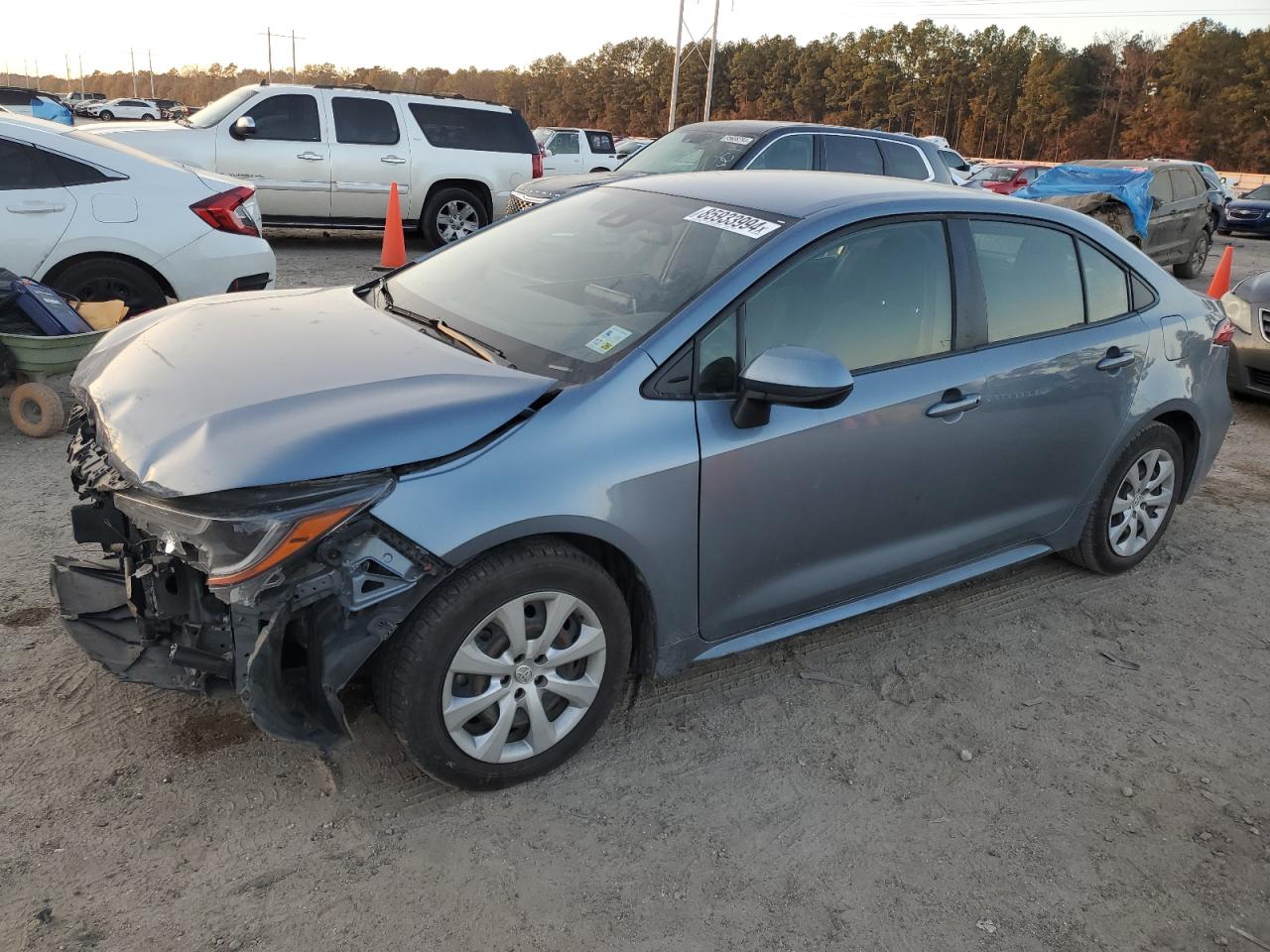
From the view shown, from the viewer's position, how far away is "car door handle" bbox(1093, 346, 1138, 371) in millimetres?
3914

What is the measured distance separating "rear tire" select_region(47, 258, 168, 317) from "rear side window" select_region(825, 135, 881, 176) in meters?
6.25

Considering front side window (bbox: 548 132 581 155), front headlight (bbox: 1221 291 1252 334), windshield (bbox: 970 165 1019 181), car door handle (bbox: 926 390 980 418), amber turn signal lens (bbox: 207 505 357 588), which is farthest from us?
windshield (bbox: 970 165 1019 181)

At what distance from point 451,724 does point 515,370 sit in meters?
1.01

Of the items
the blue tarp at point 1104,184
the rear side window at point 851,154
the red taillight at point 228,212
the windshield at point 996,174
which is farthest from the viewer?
the windshield at point 996,174

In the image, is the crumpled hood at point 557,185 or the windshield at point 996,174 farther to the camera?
the windshield at point 996,174

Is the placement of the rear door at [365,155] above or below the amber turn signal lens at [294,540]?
above

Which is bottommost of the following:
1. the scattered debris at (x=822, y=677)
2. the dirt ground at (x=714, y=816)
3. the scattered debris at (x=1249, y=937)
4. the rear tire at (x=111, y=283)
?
the scattered debris at (x=1249, y=937)

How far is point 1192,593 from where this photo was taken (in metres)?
4.44

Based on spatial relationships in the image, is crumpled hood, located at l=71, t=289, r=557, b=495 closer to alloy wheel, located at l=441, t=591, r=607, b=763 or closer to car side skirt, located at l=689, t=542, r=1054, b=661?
alloy wheel, located at l=441, t=591, r=607, b=763

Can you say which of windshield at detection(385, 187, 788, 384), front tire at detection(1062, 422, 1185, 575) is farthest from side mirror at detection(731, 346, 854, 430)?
front tire at detection(1062, 422, 1185, 575)

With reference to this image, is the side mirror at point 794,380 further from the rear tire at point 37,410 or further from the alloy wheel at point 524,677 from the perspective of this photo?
the rear tire at point 37,410

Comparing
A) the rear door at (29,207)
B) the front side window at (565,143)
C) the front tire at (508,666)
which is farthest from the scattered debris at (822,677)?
the front side window at (565,143)

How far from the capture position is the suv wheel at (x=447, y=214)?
40.0ft

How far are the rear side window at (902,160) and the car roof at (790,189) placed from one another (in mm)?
6628
